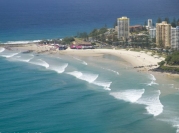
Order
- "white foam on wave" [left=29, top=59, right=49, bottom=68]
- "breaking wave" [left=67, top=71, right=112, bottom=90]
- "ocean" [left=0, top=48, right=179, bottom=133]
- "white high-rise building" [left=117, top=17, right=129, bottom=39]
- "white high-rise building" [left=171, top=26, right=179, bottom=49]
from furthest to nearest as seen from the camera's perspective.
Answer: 1. "white high-rise building" [left=117, top=17, right=129, bottom=39]
2. "white high-rise building" [left=171, top=26, right=179, bottom=49]
3. "white foam on wave" [left=29, top=59, right=49, bottom=68]
4. "breaking wave" [left=67, top=71, right=112, bottom=90]
5. "ocean" [left=0, top=48, right=179, bottom=133]

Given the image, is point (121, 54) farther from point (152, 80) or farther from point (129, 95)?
point (129, 95)

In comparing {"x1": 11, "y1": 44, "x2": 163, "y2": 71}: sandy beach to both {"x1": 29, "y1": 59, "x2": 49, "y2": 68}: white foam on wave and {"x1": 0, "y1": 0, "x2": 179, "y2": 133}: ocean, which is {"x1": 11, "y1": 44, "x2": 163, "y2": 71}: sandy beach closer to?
{"x1": 0, "y1": 0, "x2": 179, "y2": 133}: ocean

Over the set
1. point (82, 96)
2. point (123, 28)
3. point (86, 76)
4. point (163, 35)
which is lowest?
point (82, 96)

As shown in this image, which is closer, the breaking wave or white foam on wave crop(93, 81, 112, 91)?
white foam on wave crop(93, 81, 112, 91)

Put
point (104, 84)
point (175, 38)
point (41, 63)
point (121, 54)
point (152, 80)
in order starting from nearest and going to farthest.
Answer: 1. point (104, 84)
2. point (152, 80)
3. point (41, 63)
4. point (121, 54)
5. point (175, 38)

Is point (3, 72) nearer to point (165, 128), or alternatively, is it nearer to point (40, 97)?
point (40, 97)

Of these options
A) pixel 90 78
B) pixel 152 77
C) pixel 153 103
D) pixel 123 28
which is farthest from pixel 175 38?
pixel 153 103

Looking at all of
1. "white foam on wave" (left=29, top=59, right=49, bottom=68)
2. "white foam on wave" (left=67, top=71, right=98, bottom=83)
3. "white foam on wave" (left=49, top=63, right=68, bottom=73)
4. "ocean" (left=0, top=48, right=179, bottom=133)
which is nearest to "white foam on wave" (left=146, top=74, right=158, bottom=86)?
"ocean" (left=0, top=48, right=179, bottom=133)

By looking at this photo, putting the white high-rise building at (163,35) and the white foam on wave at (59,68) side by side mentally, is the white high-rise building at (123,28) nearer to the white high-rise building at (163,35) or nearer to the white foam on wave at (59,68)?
the white high-rise building at (163,35)
